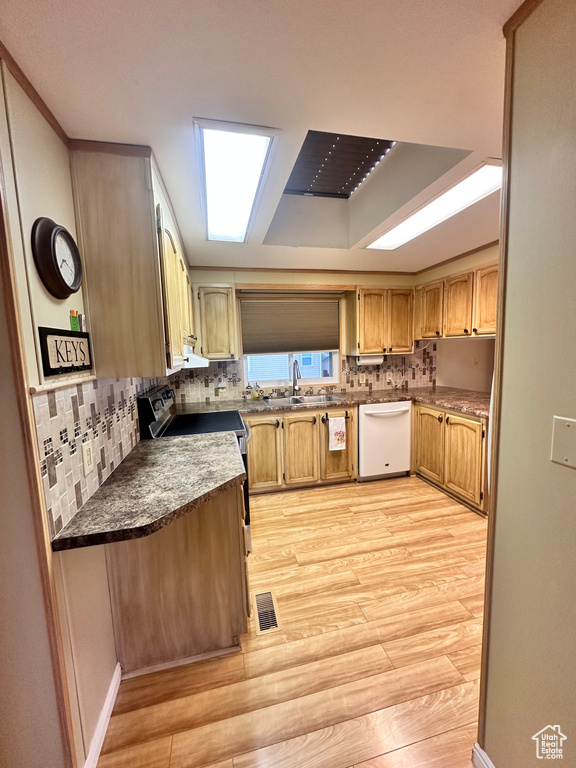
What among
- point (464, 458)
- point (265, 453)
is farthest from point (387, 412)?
point (265, 453)

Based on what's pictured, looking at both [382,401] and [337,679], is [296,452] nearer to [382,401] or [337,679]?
[382,401]

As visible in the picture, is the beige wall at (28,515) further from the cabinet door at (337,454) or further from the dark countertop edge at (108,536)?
the cabinet door at (337,454)

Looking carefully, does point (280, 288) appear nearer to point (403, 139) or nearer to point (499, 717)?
point (403, 139)

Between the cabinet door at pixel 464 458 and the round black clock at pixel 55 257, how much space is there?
297 centimetres

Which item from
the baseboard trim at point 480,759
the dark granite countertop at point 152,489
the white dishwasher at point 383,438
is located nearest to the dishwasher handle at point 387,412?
the white dishwasher at point 383,438

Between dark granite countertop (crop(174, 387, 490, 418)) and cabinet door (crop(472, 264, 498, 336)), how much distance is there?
2.32 feet

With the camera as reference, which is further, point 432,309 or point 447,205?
point 432,309

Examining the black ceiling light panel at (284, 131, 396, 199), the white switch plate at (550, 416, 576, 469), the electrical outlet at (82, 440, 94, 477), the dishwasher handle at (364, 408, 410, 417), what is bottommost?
the dishwasher handle at (364, 408, 410, 417)

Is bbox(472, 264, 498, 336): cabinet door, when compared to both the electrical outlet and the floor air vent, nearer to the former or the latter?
the floor air vent

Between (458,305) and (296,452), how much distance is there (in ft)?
7.27

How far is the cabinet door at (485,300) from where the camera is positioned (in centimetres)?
262

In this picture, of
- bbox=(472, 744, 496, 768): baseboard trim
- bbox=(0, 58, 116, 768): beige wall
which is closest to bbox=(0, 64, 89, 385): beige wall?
bbox=(0, 58, 116, 768): beige wall

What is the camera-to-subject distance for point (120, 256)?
1.22 metres

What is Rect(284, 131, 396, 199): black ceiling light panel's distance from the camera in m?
1.67
